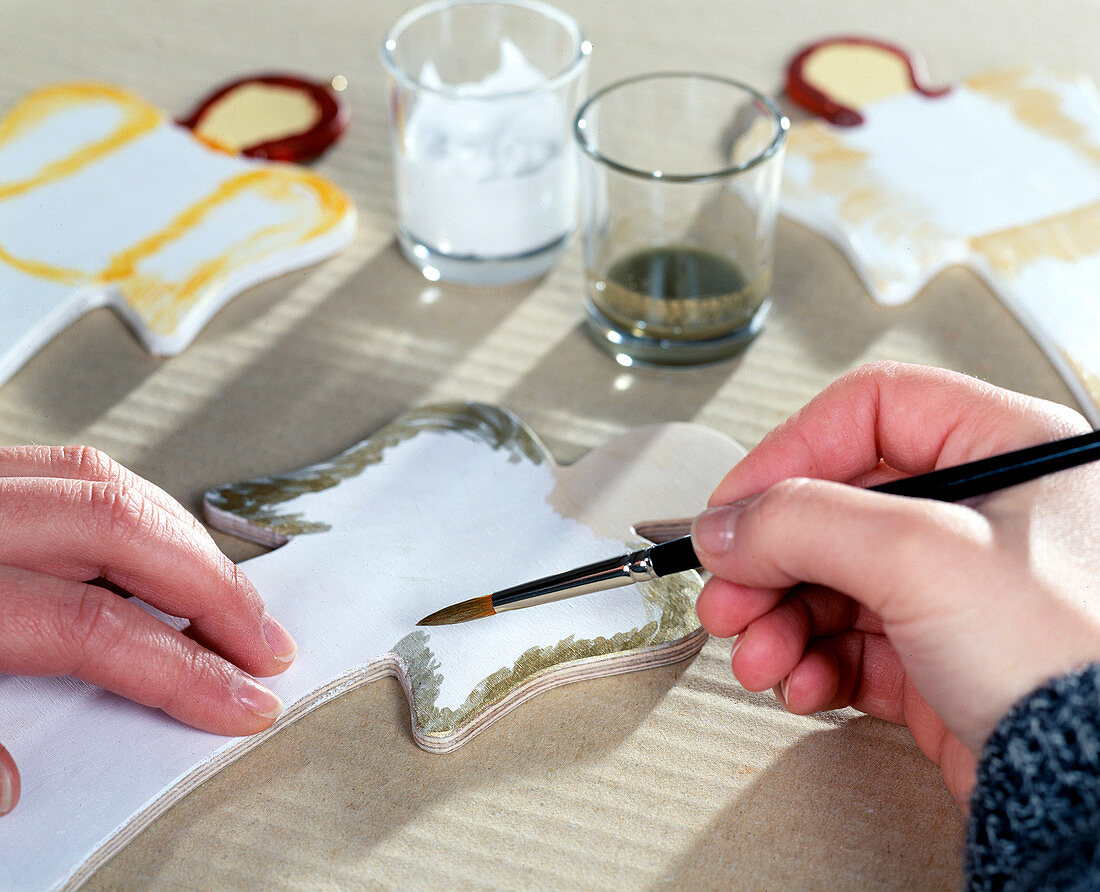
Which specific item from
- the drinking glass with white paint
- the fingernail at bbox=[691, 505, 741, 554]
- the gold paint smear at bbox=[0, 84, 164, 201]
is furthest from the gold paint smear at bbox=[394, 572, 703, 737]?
the gold paint smear at bbox=[0, 84, 164, 201]

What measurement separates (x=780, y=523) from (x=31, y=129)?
2.74 ft

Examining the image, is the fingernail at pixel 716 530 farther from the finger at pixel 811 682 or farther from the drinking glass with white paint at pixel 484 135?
the drinking glass with white paint at pixel 484 135

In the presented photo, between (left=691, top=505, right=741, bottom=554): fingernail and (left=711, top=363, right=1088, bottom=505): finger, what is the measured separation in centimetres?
7

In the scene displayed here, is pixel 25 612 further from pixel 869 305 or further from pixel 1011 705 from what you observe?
pixel 869 305

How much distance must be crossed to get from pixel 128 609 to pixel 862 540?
14.2 inches

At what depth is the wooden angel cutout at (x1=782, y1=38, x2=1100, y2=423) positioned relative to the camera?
86cm

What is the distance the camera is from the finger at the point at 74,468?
23.7 inches

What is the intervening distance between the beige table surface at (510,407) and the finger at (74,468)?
0.26ft

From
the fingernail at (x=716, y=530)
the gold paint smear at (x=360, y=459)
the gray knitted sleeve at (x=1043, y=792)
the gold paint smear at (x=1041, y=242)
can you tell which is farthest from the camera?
the gold paint smear at (x=1041, y=242)

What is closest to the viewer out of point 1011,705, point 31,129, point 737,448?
point 1011,705

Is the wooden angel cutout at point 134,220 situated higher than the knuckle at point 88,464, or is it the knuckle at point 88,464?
the knuckle at point 88,464

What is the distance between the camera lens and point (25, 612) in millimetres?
531

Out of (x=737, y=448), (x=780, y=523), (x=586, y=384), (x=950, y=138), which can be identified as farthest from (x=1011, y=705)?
(x=950, y=138)

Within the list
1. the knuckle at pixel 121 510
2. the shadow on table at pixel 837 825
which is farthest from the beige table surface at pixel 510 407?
the knuckle at pixel 121 510
